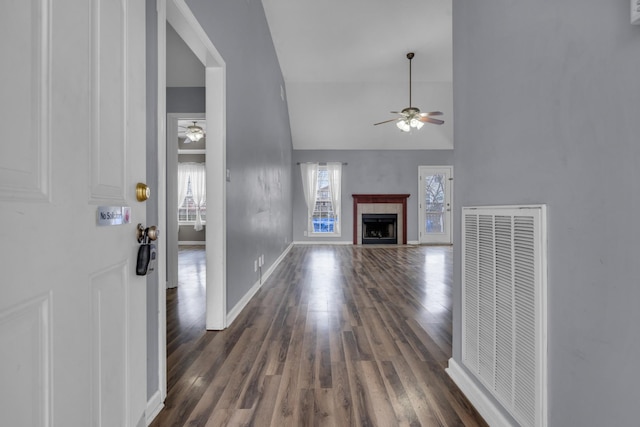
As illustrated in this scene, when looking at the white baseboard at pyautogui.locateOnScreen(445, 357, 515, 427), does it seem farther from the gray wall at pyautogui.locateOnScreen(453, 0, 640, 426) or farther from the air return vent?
the gray wall at pyautogui.locateOnScreen(453, 0, 640, 426)

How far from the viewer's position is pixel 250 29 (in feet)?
10.8

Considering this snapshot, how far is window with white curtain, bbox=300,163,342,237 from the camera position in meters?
8.22

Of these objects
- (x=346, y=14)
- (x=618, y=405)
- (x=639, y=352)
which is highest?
(x=346, y=14)

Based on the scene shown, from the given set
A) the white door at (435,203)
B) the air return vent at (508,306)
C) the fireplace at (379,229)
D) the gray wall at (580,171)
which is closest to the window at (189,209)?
the fireplace at (379,229)

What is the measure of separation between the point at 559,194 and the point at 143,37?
60.1 inches

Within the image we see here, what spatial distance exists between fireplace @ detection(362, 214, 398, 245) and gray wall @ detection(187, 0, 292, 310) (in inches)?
158

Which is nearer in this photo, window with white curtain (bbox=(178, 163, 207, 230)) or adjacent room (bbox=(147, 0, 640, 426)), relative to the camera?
adjacent room (bbox=(147, 0, 640, 426))

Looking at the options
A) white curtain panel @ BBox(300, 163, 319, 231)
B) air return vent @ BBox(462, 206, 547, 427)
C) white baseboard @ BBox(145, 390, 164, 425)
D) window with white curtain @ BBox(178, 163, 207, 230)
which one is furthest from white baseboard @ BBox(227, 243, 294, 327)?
window with white curtain @ BBox(178, 163, 207, 230)

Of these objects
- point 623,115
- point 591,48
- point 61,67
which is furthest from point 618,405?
point 61,67

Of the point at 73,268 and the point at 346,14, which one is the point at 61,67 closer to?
the point at 73,268

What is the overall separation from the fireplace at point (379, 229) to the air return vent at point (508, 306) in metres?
6.69

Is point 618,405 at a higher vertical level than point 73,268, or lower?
lower

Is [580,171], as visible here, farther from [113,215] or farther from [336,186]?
[336,186]

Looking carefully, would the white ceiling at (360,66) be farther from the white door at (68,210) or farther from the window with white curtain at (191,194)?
the white door at (68,210)
